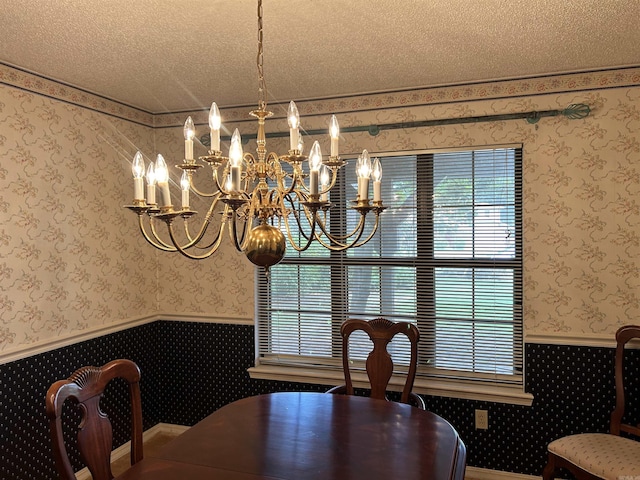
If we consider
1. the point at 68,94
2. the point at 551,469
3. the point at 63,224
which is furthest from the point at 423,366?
the point at 68,94

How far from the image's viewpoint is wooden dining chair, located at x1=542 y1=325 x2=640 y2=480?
225cm

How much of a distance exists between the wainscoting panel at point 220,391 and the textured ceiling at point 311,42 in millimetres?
1588

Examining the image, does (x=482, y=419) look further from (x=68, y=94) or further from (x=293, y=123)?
(x=68, y=94)

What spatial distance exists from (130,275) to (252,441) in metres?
1.99

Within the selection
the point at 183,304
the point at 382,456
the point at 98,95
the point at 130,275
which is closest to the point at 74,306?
the point at 130,275

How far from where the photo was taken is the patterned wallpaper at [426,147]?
8.79 ft

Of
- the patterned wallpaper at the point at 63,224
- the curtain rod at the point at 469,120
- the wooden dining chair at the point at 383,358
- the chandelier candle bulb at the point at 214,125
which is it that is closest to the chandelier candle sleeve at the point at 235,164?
the chandelier candle bulb at the point at 214,125

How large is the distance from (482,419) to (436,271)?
3.03 feet

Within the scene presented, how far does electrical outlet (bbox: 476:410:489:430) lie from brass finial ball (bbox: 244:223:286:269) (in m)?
2.04

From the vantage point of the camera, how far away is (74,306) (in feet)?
9.88

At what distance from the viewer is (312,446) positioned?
71.9 inches

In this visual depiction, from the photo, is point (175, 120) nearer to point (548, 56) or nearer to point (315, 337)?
point (315, 337)

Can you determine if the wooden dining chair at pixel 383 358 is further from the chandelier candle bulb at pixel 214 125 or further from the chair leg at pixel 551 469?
the chandelier candle bulb at pixel 214 125

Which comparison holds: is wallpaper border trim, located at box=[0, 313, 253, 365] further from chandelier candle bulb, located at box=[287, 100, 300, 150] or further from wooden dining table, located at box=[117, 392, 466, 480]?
chandelier candle bulb, located at box=[287, 100, 300, 150]
